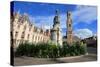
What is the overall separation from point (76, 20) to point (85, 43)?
1.08 feet

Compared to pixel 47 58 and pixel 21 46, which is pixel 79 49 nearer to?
pixel 47 58

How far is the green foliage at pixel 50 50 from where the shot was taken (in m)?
2.48

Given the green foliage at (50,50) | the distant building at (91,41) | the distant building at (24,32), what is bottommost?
the green foliage at (50,50)

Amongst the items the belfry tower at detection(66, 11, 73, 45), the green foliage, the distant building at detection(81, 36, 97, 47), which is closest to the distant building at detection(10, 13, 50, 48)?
the green foliage

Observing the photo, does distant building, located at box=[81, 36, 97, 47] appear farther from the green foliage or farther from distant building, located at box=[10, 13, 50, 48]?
distant building, located at box=[10, 13, 50, 48]

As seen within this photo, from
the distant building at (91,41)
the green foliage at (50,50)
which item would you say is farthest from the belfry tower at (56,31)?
the distant building at (91,41)

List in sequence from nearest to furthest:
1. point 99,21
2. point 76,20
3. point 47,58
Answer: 1. point 47,58
2. point 76,20
3. point 99,21

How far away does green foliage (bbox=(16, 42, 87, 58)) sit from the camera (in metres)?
2.48

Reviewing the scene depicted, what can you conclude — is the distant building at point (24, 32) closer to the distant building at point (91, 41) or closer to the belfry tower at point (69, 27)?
the belfry tower at point (69, 27)

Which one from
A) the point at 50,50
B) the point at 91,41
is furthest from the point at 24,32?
the point at 91,41

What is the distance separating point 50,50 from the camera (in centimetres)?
262
